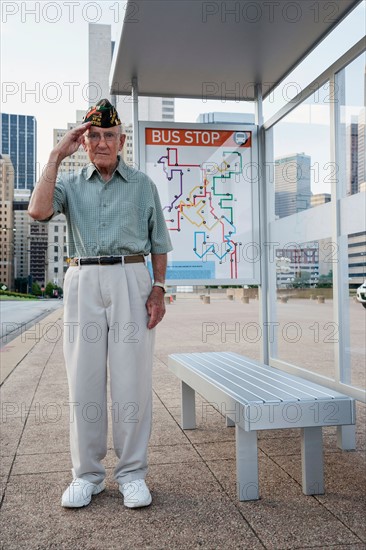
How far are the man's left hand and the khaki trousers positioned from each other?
1.3 inches

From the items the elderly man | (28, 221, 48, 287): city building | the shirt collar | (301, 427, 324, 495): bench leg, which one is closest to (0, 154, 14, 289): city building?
(28, 221, 48, 287): city building

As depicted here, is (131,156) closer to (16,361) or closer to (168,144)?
(168,144)

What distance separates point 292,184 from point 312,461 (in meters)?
3.21

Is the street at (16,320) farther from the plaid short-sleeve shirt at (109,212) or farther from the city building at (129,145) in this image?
the plaid short-sleeve shirt at (109,212)

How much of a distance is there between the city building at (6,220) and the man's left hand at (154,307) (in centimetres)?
945

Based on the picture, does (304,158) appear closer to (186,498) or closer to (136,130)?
(136,130)

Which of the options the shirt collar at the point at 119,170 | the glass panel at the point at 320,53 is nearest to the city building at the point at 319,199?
the glass panel at the point at 320,53

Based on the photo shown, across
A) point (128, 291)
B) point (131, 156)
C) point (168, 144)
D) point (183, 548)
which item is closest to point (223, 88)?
point (168, 144)

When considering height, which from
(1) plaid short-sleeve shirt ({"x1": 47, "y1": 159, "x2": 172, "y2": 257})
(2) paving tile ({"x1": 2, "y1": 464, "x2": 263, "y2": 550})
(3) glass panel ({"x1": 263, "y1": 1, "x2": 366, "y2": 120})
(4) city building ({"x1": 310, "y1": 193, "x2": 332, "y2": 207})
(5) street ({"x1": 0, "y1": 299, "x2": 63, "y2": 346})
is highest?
(3) glass panel ({"x1": 263, "y1": 1, "x2": 366, "y2": 120})

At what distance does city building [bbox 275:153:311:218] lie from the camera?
5.34m

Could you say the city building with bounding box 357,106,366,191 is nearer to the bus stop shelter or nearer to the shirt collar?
the bus stop shelter

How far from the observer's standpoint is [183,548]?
2414mm

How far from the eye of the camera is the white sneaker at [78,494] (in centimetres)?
290

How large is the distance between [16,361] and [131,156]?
4649 mm
